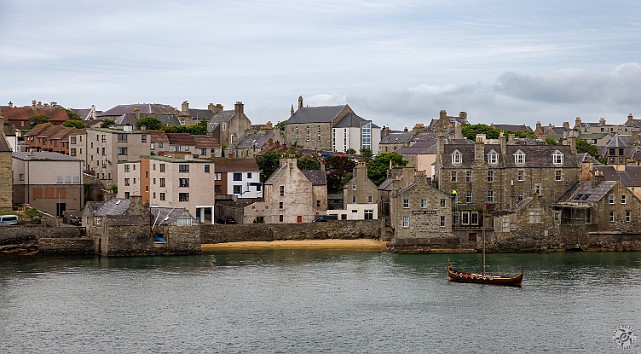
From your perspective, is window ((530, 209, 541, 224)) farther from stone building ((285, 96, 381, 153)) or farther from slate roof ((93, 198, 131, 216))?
stone building ((285, 96, 381, 153))

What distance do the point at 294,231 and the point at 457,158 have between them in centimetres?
1563

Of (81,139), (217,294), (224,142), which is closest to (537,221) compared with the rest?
(217,294)

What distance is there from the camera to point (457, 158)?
89.7 meters

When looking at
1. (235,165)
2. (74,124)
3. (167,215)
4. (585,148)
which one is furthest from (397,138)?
(167,215)

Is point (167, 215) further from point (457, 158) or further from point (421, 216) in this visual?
point (457, 158)

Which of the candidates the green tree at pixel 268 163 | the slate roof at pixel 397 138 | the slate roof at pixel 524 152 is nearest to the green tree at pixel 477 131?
the slate roof at pixel 397 138

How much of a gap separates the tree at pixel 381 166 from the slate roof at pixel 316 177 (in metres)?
8.74

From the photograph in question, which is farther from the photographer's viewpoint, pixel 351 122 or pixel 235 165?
pixel 351 122

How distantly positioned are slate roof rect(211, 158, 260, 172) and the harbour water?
18.9 metres

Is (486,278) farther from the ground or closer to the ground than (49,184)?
closer to the ground

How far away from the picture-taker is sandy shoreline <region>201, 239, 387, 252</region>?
8706 cm

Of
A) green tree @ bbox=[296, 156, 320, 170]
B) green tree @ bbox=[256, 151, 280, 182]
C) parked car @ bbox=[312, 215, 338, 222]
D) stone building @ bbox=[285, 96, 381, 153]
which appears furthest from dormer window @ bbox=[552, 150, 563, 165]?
stone building @ bbox=[285, 96, 381, 153]

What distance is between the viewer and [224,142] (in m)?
144

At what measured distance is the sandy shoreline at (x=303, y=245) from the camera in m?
87.1
